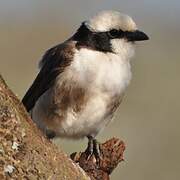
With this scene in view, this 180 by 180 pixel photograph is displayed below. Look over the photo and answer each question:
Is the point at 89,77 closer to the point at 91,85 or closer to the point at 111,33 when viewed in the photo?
the point at 91,85

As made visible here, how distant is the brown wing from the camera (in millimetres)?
6855

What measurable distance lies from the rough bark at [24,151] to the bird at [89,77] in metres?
2.44

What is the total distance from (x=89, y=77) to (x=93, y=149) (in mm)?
550

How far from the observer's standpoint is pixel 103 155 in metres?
5.45

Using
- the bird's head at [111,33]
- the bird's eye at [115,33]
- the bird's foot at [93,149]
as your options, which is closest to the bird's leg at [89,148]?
the bird's foot at [93,149]

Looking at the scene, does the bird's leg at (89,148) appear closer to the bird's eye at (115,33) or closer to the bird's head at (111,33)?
the bird's head at (111,33)

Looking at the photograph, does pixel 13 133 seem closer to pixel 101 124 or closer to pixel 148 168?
pixel 101 124

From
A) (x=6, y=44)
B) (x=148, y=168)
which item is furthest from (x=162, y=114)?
(x=6, y=44)

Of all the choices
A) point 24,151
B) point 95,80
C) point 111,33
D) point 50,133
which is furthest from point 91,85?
point 24,151

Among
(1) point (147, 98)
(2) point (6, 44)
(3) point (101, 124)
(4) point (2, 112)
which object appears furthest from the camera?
(2) point (6, 44)

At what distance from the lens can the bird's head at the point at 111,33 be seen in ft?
22.1

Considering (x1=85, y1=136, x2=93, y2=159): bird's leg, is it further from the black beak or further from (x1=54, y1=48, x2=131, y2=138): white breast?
the black beak

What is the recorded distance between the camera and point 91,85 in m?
6.65

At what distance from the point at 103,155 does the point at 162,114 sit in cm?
1058
